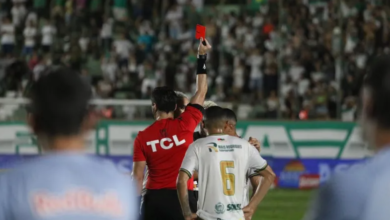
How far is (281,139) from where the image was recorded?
2039cm

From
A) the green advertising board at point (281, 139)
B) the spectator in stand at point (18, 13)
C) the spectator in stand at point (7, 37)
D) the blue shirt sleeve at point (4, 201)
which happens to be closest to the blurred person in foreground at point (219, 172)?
the blue shirt sleeve at point (4, 201)

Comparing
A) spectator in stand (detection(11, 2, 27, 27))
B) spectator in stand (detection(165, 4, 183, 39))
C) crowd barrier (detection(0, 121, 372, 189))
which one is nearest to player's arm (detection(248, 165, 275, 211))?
crowd barrier (detection(0, 121, 372, 189))

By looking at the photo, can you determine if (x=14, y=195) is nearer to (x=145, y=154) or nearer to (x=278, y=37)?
(x=145, y=154)

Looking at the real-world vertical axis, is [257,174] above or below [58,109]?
below

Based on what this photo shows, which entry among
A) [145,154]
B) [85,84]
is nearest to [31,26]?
[145,154]

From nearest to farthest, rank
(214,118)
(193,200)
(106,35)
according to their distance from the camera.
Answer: (214,118) < (193,200) < (106,35)

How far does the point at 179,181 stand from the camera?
22.4ft

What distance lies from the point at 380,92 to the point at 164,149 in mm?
5002

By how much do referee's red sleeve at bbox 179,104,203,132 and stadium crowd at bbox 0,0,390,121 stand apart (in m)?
14.2

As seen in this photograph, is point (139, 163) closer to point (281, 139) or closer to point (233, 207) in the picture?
point (233, 207)

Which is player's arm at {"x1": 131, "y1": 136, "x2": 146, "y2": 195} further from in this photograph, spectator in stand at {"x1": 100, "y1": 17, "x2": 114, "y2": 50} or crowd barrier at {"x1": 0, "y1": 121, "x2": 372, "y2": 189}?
spectator in stand at {"x1": 100, "y1": 17, "x2": 114, "y2": 50}

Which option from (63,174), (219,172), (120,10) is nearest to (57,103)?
(63,174)

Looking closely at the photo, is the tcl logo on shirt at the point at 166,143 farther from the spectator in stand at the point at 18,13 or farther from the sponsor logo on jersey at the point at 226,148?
the spectator in stand at the point at 18,13

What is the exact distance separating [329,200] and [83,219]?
82cm
